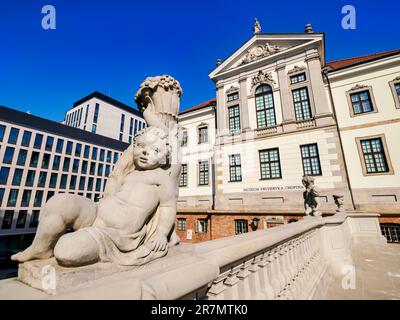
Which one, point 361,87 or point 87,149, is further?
point 87,149

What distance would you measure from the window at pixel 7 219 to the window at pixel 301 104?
37.5 metres

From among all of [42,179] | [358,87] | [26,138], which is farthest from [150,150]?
[26,138]

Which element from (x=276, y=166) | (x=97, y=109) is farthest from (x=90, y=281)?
(x=97, y=109)

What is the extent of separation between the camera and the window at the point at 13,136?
2950cm

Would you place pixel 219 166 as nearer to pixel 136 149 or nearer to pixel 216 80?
pixel 216 80

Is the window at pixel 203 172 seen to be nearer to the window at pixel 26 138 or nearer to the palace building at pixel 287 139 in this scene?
the palace building at pixel 287 139

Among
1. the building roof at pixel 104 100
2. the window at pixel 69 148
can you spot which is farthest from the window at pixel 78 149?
the building roof at pixel 104 100

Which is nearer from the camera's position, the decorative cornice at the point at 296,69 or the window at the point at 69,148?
the decorative cornice at the point at 296,69

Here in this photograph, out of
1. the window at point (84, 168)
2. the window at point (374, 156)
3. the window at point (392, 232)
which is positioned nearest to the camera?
the window at point (392, 232)

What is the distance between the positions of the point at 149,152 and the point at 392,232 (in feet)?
42.0

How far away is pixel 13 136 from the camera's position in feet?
97.9

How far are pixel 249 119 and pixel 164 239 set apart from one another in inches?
572

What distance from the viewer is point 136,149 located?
186 centimetres

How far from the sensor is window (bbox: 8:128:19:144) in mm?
29495
